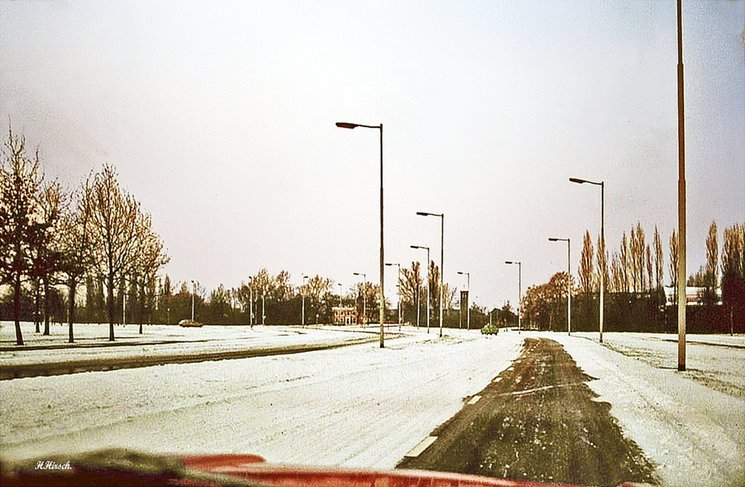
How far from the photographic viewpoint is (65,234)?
14.1ft

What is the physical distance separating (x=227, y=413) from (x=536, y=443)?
8.53 feet

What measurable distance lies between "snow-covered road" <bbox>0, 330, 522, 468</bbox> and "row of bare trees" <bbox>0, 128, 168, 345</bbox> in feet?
2.04

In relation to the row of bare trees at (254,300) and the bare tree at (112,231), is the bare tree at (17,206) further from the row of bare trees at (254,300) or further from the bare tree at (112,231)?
the row of bare trees at (254,300)

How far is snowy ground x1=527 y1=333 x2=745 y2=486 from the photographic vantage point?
459 centimetres

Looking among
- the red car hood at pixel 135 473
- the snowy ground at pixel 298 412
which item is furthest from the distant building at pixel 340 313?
the red car hood at pixel 135 473

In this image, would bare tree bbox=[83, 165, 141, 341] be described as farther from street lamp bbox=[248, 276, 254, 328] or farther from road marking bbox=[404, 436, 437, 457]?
road marking bbox=[404, 436, 437, 457]

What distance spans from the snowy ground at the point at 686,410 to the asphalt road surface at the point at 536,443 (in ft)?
0.68

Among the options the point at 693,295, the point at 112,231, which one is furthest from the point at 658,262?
the point at 112,231

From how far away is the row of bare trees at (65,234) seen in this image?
12.9 ft

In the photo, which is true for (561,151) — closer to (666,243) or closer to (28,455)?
(28,455)

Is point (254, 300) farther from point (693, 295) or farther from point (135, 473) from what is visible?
point (693, 295)

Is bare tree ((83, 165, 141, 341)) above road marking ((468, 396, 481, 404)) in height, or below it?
above

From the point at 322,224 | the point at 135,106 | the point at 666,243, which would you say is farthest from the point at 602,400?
the point at 135,106

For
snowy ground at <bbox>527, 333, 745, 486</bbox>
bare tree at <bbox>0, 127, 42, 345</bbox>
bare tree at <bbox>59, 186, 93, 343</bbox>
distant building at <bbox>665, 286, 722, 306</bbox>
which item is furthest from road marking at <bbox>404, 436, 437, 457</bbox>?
distant building at <bbox>665, 286, 722, 306</bbox>
